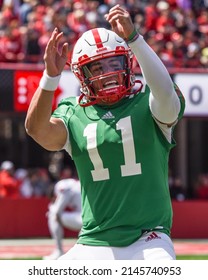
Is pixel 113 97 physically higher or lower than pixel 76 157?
higher

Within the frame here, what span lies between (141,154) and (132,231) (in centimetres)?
40

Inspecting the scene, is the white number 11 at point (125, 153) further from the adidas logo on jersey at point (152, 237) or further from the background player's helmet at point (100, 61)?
the adidas logo on jersey at point (152, 237)

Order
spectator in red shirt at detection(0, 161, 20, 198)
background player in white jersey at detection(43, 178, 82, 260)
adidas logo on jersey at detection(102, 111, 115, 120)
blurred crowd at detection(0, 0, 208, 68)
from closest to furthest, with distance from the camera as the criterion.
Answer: adidas logo on jersey at detection(102, 111, 115, 120) → background player in white jersey at detection(43, 178, 82, 260) → spectator in red shirt at detection(0, 161, 20, 198) → blurred crowd at detection(0, 0, 208, 68)

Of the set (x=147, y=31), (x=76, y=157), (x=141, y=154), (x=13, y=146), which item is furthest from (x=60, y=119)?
(x=13, y=146)

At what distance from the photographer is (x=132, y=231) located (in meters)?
4.26

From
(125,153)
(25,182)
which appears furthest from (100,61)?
(25,182)

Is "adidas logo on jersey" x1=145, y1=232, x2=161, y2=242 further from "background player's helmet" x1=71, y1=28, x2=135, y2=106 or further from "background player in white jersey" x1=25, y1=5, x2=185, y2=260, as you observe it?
"background player's helmet" x1=71, y1=28, x2=135, y2=106

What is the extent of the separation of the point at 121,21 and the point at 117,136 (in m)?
0.60

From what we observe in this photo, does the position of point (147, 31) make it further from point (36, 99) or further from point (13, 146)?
point (36, 99)

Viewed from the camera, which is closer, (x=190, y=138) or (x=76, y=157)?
(x=76, y=157)

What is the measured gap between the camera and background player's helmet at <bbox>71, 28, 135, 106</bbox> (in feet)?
14.4

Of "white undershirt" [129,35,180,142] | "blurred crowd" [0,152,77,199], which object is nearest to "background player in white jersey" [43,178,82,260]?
"blurred crowd" [0,152,77,199]

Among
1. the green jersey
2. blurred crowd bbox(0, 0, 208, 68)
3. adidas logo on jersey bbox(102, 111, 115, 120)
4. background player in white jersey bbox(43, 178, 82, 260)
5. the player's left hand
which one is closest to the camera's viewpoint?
the player's left hand

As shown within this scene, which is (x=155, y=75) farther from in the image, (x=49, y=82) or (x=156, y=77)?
(x=49, y=82)
